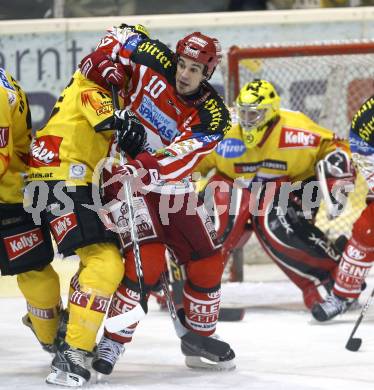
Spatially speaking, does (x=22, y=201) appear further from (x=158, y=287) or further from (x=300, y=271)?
(x=300, y=271)

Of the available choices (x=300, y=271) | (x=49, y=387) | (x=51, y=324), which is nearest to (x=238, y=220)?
(x=300, y=271)

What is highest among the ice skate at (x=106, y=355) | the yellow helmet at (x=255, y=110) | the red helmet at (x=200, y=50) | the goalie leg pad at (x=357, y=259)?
the red helmet at (x=200, y=50)

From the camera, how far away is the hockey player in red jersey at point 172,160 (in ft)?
14.3

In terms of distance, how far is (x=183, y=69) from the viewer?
14.6ft

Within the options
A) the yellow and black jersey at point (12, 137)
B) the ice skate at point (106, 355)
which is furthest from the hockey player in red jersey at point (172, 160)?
the yellow and black jersey at point (12, 137)

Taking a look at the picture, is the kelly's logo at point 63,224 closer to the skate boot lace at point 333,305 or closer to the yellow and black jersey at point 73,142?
the yellow and black jersey at point 73,142

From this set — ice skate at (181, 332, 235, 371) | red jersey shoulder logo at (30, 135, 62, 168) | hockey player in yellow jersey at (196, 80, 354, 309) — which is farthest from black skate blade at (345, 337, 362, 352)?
red jersey shoulder logo at (30, 135, 62, 168)

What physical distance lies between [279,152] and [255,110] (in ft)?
0.79

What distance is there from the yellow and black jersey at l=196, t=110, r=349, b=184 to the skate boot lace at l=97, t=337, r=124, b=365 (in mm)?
1880

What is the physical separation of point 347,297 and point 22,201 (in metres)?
2.00

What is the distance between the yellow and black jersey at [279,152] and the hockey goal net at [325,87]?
0.96m

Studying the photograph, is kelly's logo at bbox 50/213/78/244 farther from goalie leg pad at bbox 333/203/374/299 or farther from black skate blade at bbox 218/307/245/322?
goalie leg pad at bbox 333/203/374/299

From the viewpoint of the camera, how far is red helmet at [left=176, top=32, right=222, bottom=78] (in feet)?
14.5

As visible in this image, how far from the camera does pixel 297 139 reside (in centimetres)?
612
